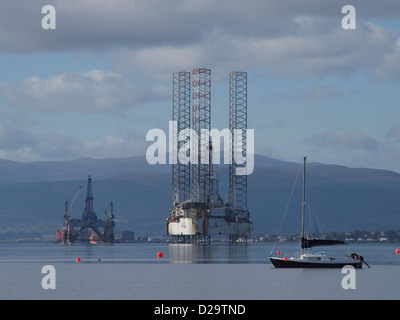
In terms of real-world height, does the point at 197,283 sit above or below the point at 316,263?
below

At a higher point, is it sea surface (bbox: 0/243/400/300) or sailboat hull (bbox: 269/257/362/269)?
sailboat hull (bbox: 269/257/362/269)

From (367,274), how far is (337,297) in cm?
2831

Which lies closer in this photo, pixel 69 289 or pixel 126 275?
pixel 69 289

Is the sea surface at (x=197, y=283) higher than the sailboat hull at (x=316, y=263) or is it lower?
lower

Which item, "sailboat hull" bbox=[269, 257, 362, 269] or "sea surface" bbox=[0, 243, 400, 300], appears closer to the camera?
"sea surface" bbox=[0, 243, 400, 300]

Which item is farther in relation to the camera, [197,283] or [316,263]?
[316,263]

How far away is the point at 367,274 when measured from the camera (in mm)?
104250

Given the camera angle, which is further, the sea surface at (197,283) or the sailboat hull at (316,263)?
the sailboat hull at (316,263)
